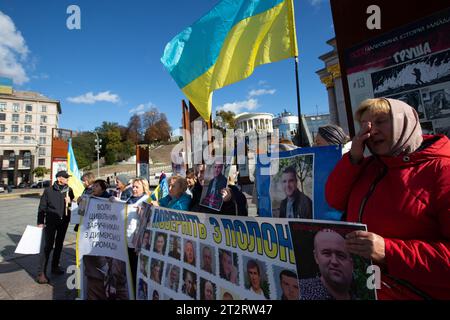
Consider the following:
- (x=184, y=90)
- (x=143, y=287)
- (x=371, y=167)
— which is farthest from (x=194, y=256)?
(x=184, y=90)

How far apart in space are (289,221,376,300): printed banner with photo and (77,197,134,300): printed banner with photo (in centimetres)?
236

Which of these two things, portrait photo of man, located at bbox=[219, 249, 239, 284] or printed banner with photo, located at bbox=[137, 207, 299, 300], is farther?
portrait photo of man, located at bbox=[219, 249, 239, 284]

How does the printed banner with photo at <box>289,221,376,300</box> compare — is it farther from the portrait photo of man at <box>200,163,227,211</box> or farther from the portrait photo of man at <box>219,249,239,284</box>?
the portrait photo of man at <box>200,163,227,211</box>

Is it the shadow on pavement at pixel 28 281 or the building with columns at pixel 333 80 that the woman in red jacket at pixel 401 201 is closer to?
the shadow on pavement at pixel 28 281

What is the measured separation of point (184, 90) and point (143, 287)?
105 inches

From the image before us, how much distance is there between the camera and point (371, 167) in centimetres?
150

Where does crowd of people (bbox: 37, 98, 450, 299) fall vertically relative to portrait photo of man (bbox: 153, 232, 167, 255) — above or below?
above

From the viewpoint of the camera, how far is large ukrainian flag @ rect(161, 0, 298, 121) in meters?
3.23

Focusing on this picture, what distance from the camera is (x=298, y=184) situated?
2.14 metres

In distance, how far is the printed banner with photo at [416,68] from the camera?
2.07 m

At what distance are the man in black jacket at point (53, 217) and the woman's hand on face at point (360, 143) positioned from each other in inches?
203

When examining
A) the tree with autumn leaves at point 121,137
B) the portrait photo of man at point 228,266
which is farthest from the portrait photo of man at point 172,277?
the tree with autumn leaves at point 121,137

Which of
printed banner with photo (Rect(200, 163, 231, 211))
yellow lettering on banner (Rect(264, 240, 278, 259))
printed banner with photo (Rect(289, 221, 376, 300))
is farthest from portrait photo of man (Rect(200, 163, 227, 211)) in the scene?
printed banner with photo (Rect(289, 221, 376, 300))
